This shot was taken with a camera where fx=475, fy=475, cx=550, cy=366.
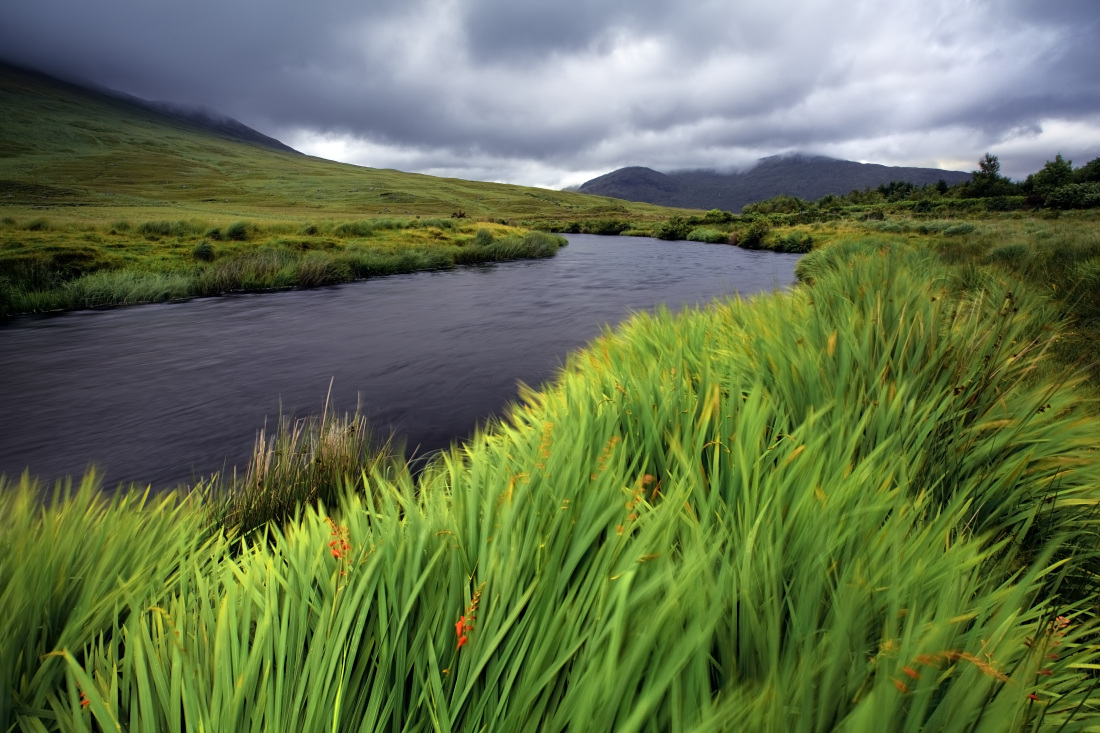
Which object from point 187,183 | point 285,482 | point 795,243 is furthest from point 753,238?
point 187,183

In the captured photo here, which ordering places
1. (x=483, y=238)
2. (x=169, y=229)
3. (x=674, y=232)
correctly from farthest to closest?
(x=674, y=232)
(x=483, y=238)
(x=169, y=229)

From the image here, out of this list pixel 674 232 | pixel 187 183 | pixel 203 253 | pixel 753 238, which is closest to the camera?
pixel 203 253

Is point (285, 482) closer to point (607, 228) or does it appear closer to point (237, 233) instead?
point (237, 233)

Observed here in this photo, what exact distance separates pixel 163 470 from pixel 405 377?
11.4ft

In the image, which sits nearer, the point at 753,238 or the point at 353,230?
the point at 353,230

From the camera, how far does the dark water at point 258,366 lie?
18.6ft

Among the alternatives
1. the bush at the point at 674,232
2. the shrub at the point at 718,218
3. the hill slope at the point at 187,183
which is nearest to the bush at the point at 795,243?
the bush at the point at 674,232

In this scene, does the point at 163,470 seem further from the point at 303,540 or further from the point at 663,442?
the point at 663,442

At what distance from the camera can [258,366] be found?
27.6 ft

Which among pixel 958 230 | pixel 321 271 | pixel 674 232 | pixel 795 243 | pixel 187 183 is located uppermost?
pixel 187 183

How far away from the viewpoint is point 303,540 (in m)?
1.56

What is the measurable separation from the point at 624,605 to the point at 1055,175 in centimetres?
7278

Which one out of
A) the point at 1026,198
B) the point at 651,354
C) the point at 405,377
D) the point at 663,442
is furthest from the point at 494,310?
the point at 1026,198

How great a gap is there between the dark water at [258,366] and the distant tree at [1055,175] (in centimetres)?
5583
